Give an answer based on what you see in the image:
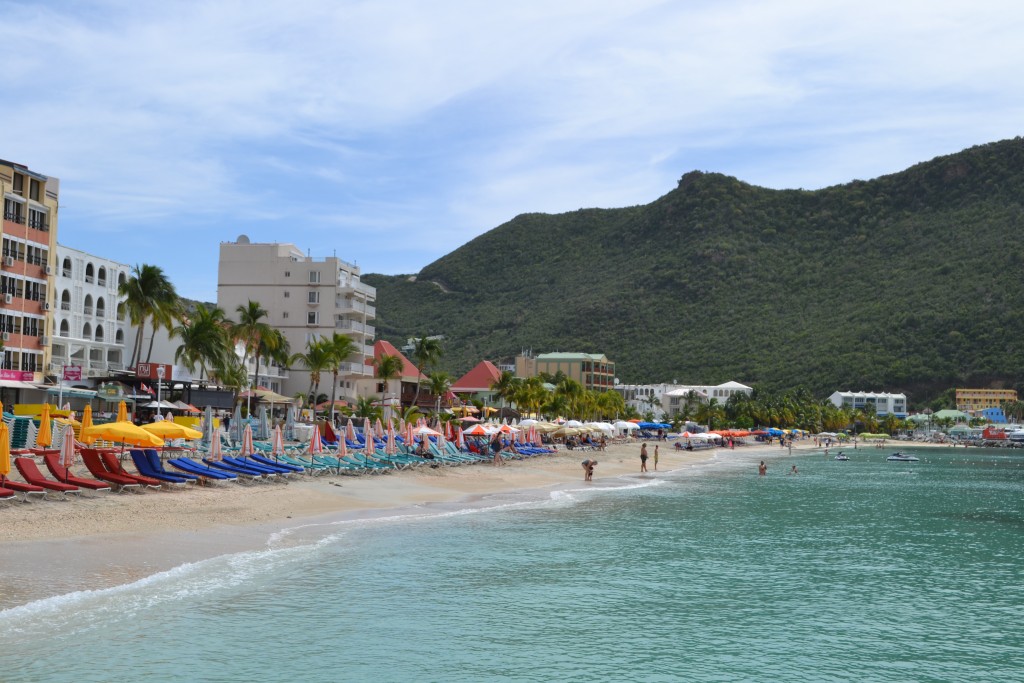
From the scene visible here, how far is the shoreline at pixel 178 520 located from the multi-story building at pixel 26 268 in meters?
23.7

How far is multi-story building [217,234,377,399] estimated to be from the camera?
273ft

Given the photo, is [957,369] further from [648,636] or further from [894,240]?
[648,636]

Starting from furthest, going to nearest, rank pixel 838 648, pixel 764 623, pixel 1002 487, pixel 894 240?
pixel 894 240 → pixel 1002 487 → pixel 764 623 → pixel 838 648

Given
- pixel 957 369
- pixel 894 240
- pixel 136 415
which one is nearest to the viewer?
pixel 136 415

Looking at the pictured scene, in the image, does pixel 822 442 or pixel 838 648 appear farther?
pixel 822 442

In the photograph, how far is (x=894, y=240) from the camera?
171 meters

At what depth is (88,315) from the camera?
60.5 m

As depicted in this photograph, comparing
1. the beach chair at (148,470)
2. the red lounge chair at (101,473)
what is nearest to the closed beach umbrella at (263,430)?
the beach chair at (148,470)

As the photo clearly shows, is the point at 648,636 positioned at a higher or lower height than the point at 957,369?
lower

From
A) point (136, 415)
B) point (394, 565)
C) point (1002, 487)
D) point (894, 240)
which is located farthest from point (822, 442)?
point (394, 565)

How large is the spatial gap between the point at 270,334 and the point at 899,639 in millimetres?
55492

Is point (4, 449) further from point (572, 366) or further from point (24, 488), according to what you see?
point (572, 366)

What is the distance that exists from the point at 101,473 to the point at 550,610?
14.5 meters

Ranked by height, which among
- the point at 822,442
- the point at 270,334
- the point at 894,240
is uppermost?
the point at 894,240
